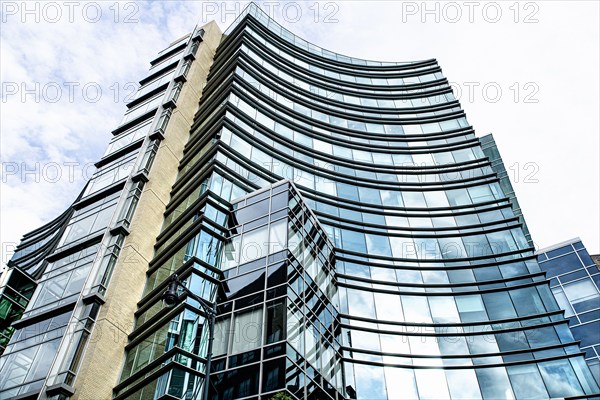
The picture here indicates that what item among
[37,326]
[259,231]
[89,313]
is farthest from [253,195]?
[37,326]

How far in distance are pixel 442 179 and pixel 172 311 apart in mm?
24018

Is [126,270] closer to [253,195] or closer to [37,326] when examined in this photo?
[37,326]

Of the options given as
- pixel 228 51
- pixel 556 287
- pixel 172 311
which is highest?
pixel 228 51

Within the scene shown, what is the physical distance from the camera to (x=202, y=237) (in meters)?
23.0

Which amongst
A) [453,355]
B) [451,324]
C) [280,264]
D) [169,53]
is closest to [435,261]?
[451,324]

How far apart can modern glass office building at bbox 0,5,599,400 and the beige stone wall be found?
9 centimetres

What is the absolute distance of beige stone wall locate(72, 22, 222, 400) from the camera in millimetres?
20000

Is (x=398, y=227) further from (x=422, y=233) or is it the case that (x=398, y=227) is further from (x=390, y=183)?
(x=390, y=183)

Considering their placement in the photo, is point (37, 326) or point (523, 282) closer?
point (37, 326)

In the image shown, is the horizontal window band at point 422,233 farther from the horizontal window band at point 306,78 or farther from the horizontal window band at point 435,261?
the horizontal window band at point 306,78

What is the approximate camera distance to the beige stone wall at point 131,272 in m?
20.0

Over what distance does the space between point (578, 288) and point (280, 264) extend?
28686mm

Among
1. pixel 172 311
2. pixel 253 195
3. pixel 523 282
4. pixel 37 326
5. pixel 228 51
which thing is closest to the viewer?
pixel 172 311

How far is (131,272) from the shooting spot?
79.3 ft
